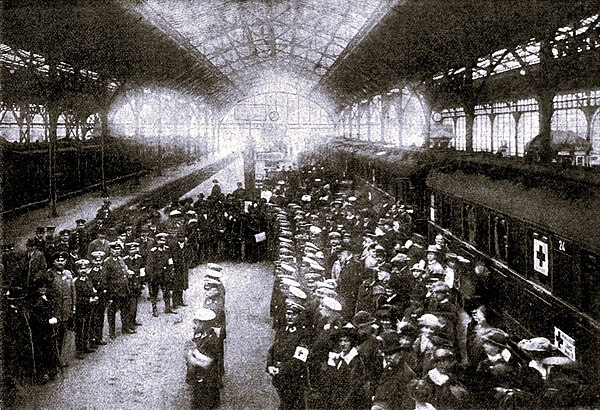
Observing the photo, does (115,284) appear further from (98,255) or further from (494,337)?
(494,337)

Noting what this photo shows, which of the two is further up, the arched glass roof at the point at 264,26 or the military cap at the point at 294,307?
the arched glass roof at the point at 264,26

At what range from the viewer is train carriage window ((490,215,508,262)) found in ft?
27.1

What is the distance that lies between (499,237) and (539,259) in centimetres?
149

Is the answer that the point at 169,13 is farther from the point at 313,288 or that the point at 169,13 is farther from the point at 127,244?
the point at 313,288

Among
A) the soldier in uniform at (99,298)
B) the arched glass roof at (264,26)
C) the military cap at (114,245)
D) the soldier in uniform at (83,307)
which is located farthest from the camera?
the arched glass roof at (264,26)

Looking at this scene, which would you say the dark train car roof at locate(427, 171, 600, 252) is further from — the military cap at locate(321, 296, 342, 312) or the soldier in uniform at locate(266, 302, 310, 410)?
the soldier in uniform at locate(266, 302, 310, 410)

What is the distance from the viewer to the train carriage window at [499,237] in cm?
826

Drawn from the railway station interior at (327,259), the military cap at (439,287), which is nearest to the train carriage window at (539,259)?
the railway station interior at (327,259)

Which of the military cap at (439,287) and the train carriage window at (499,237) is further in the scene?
the train carriage window at (499,237)

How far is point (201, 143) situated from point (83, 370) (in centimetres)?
3704

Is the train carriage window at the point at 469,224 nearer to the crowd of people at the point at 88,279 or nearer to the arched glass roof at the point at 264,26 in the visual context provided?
the arched glass roof at the point at 264,26

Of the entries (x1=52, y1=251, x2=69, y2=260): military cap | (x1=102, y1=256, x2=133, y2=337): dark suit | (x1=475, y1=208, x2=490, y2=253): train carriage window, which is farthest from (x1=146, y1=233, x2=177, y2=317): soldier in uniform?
(x1=475, y1=208, x2=490, y2=253): train carriage window

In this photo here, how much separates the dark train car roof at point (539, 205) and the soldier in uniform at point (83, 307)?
5.76m

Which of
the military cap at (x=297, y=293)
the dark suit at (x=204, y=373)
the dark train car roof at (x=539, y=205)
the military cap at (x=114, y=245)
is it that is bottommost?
the dark suit at (x=204, y=373)
